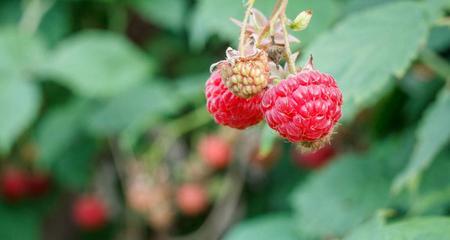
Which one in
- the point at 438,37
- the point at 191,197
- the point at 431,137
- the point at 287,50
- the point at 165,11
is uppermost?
the point at 165,11

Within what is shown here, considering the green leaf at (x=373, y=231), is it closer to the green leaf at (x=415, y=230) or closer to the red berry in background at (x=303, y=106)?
the green leaf at (x=415, y=230)

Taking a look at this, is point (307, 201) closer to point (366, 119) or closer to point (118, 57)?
point (366, 119)

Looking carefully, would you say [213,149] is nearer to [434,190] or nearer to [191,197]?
[191,197]

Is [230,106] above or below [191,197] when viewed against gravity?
below

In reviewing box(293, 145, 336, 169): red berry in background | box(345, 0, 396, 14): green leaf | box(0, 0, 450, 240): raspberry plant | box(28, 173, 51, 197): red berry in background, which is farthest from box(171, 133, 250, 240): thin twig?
box(345, 0, 396, 14): green leaf

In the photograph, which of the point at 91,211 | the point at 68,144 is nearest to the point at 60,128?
the point at 68,144

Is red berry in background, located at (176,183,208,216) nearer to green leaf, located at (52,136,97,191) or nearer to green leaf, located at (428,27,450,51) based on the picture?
green leaf, located at (52,136,97,191)

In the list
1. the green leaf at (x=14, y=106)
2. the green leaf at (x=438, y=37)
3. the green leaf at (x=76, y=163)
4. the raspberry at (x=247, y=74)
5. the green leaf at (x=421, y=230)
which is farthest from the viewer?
the green leaf at (x=76, y=163)

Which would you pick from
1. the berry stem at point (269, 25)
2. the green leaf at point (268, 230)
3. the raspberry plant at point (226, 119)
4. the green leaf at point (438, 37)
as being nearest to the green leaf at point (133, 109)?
the raspberry plant at point (226, 119)
